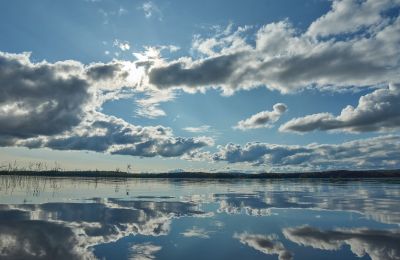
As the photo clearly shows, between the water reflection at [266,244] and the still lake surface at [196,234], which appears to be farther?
the water reflection at [266,244]

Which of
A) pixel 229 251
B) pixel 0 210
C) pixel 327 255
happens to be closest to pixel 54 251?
pixel 229 251

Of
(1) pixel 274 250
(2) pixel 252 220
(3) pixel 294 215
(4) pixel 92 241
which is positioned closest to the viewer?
(1) pixel 274 250

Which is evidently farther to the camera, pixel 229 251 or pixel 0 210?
pixel 0 210

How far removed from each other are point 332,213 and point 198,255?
23.2 metres

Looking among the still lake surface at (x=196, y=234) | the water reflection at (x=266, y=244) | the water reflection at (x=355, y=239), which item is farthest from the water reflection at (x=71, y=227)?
the water reflection at (x=355, y=239)

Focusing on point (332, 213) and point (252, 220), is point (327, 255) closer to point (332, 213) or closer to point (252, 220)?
point (252, 220)

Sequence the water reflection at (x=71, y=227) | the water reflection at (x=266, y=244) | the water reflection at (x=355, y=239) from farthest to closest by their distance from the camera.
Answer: the water reflection at (x=355, y=239)
the water reflection at (x=71, y=227)
the water reflection at (x=266, y=244)

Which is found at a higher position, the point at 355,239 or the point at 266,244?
the point at 355,239

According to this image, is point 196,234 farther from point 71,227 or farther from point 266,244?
point 71,227

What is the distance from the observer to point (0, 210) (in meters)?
36.9

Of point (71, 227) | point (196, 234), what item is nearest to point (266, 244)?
point (196, 234)

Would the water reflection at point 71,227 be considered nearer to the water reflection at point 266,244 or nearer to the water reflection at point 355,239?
the water reflection at point 266,244

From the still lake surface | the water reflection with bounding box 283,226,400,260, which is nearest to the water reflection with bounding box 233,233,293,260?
the still lake surface

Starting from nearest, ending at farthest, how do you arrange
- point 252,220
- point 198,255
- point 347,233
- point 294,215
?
point 198,255
point 347,233
point 252,220
point 294,215
